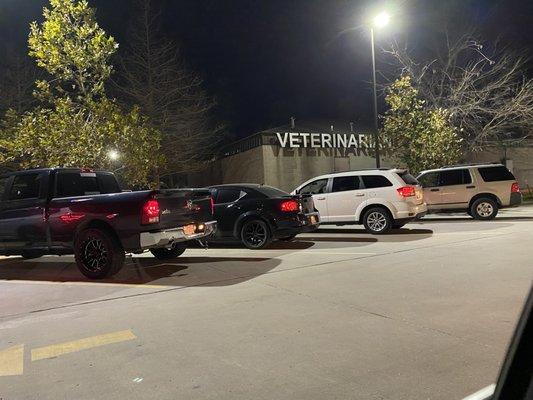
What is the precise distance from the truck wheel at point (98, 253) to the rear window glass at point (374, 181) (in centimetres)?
720

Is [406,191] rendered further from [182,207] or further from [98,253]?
[98,253]

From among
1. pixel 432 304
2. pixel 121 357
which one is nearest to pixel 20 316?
pixel 121 357

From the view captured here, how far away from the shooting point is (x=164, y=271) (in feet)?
29.0

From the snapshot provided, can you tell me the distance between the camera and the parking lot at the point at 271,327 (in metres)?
Result: 3.67

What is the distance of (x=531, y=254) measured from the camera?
28.0 ft

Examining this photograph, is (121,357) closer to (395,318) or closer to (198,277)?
(395,318)

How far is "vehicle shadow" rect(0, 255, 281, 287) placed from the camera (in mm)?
7863

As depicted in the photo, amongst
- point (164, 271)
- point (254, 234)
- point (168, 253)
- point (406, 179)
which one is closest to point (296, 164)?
point (406, 179)

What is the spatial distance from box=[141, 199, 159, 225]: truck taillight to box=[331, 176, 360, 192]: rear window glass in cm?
668

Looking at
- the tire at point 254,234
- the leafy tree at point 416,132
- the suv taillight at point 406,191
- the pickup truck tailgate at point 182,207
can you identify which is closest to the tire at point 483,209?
the suv taillight at point 406,191

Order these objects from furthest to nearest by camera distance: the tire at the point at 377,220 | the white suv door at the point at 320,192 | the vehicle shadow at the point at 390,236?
the white suv door at the point at 320,192, the tire at the point at 377,220, the vehicle shadow at the point at 390,236

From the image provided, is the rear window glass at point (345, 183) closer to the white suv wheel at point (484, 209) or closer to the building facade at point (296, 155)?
the white suv wheel at point (484, 209)

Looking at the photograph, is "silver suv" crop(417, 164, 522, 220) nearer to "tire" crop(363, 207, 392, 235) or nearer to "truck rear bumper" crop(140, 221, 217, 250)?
"tire" crop(363, 207, 392, 235)

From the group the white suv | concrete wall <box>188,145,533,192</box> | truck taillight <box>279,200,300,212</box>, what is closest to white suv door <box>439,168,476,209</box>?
the white suv
